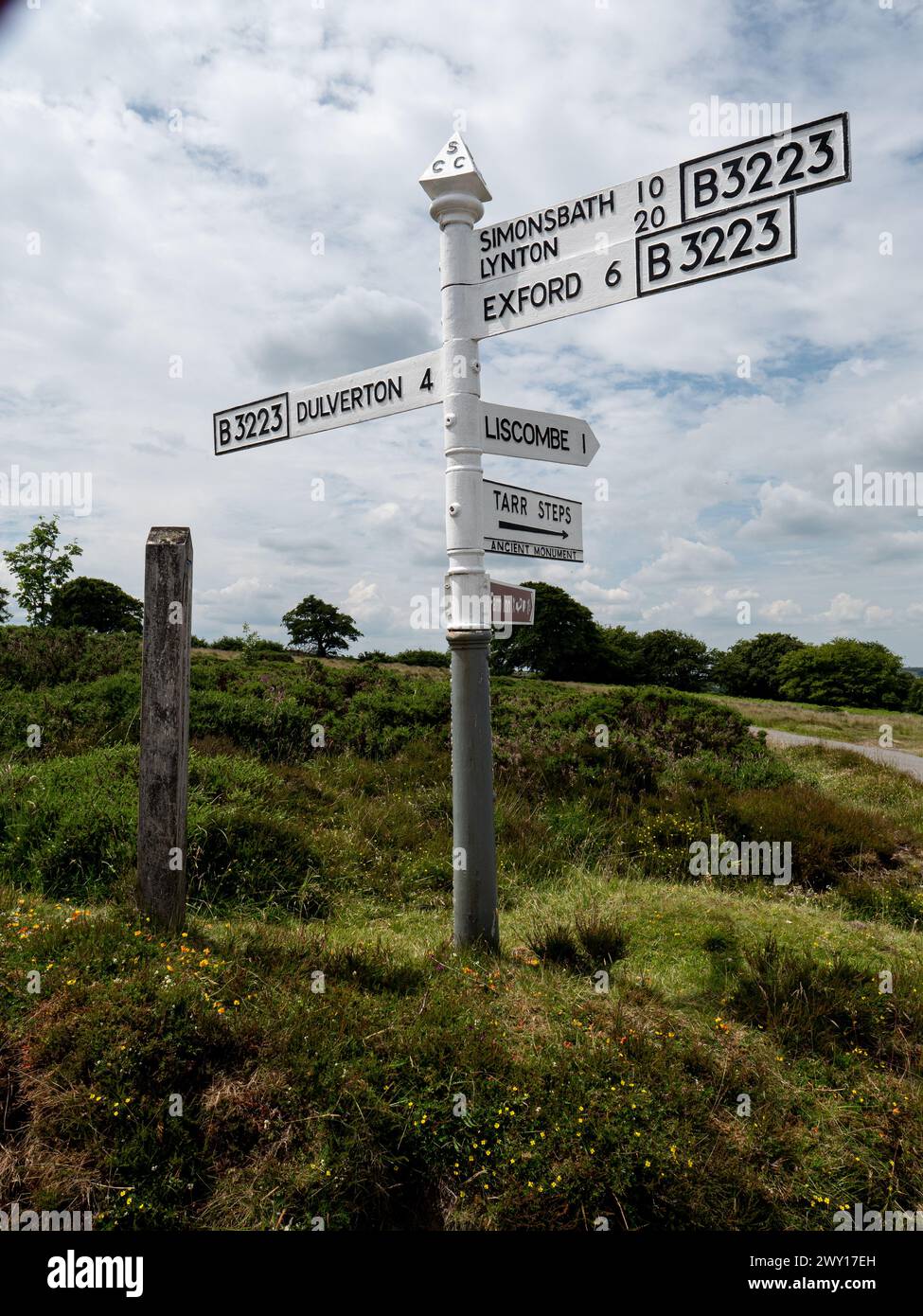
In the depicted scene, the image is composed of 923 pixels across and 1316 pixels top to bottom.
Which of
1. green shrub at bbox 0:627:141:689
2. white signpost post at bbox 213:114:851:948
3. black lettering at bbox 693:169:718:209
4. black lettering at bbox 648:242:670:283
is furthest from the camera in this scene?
green shrub at bbox 0:627:141:689

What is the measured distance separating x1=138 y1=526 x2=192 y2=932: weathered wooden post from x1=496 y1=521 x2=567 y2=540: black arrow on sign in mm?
1969

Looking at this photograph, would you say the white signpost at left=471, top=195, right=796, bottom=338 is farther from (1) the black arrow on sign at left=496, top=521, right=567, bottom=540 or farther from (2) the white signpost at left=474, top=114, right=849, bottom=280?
(1) the black arrow on sign at left=496, top=521, right=567, bottom=540

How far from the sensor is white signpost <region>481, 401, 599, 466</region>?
16.0ft

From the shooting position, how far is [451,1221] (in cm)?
321

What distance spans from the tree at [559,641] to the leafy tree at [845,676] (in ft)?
68.5

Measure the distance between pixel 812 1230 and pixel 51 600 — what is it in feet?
95.4

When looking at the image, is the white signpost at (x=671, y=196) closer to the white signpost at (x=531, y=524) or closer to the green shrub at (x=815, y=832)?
the white signpost at (x=531, y=524)

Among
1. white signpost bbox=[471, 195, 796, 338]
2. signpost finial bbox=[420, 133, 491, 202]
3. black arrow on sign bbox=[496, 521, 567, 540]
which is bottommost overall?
black arrow on sign bbox=[496, 521, 567, 540]

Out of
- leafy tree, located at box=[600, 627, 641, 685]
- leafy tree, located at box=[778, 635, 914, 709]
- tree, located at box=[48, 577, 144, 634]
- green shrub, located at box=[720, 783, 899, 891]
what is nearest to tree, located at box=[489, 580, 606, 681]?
leafy tree, located at box=[600, 627, 641, 685]

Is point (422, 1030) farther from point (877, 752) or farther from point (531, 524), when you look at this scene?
point (877, 752)

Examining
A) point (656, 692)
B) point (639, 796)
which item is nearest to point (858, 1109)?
point (639, 796)

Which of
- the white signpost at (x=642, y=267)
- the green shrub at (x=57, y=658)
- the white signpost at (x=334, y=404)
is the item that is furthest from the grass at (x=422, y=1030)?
the green shrub at (x=57, y=658)

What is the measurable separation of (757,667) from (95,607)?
40.5 m

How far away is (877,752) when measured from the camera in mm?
17359
